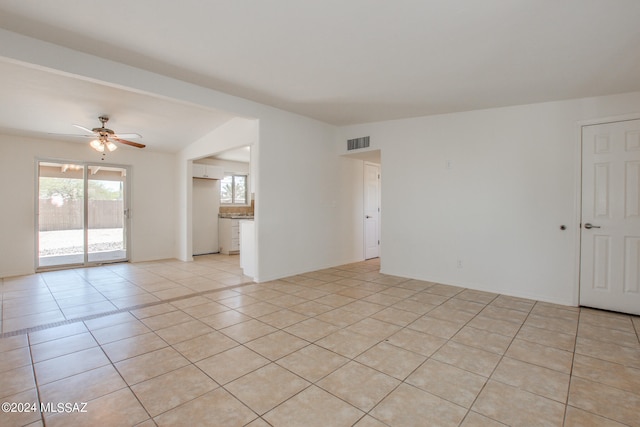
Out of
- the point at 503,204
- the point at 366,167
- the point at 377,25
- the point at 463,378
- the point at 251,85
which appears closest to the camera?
the point at 463,378

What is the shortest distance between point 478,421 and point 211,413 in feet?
4.95

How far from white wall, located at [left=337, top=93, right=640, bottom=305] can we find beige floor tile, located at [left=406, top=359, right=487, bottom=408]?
2479mm

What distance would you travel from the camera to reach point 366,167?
652 centimetres

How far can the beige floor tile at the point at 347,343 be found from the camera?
245 centimetres

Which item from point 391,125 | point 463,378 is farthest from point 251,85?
point 463,378

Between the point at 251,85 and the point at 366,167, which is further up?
the point at 251,85

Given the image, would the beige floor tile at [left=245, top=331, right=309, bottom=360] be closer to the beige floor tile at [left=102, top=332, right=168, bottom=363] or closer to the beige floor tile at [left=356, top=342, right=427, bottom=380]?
the beige floor tile at [left=356, top=342, right=427, bottom=380]

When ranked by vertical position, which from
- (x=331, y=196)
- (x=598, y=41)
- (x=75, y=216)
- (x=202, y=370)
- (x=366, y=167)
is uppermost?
(x=598, y=41)

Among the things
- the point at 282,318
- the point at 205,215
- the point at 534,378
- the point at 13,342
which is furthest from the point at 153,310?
the point at 205,215

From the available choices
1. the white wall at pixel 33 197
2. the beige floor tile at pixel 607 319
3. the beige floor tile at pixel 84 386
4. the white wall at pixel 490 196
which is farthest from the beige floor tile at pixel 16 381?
the beige floor tile at pixel 607 319

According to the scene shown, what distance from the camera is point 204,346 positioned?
8.34ft

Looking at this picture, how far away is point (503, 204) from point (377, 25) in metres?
3.00

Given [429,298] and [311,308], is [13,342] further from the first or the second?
[429,298]

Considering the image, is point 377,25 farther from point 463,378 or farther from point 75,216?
point 75,216
